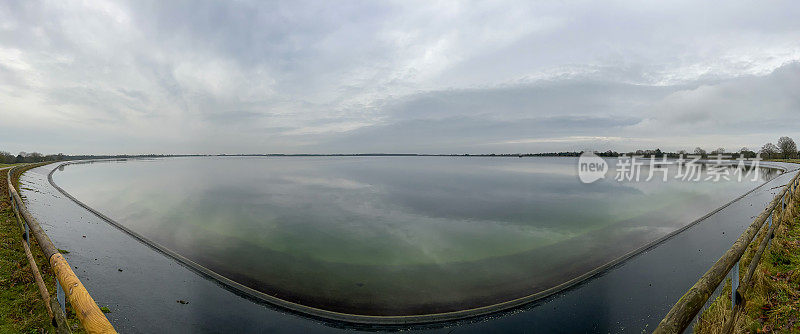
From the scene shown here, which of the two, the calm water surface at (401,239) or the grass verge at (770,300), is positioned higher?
the grass verge at (770,300)

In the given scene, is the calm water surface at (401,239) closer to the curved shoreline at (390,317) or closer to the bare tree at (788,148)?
the curved shoreline at (390,317)

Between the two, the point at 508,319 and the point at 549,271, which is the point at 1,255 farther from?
the point at 549,271

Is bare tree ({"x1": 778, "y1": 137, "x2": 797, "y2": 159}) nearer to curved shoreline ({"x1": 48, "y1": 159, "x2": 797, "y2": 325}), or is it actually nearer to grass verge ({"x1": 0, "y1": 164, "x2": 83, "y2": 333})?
curved shoreline ({"x1": 48, "y1": 159, "x2": 797, "y2": 325})

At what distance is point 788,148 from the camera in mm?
90500

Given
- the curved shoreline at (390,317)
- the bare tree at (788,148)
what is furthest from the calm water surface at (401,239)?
the bare tree at (788,148)

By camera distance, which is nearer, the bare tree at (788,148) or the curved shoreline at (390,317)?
the curved shoreline at (390,317)

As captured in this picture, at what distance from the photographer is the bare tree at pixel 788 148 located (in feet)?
293

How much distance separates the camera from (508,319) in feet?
23.8

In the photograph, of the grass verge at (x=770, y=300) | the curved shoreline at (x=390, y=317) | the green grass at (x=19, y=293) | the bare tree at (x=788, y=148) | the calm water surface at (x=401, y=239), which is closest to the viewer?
the grass verge at (x=770, y=300)

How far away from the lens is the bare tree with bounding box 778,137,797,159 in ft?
293

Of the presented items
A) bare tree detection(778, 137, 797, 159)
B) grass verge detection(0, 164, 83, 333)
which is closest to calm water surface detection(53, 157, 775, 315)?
grass verge detection(0, 164, 83, 333)

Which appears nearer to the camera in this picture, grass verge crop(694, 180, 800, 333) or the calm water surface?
grass verge crop(694, 180, 800, 333)

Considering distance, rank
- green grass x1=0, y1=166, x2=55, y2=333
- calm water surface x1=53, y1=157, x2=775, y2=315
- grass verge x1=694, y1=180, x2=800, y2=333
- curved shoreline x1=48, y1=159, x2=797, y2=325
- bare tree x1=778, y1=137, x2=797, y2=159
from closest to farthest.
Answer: grass verge x1=694, y1=180, x2=800, y2=333
green grass x1=0, y1=166, x2=55, y2=333
curved shoreline x1=48, y1=159, x2=797, y2=325
calm water surface x1=53, y1=157, x2=775, y2=315
bare tree x1=778, y1=137, x2=797, y2=159

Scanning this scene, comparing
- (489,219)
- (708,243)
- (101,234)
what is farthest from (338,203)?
(708,243)
